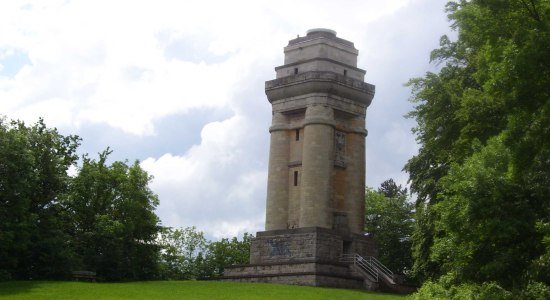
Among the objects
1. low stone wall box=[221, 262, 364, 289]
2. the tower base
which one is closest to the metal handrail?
the tower base

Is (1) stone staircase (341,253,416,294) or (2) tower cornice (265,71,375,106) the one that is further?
(2) tower cornice (265,71,375,106)

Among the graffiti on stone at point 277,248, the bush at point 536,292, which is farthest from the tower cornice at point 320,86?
the bush at point 536,292

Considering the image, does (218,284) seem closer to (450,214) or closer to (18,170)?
(18,170)

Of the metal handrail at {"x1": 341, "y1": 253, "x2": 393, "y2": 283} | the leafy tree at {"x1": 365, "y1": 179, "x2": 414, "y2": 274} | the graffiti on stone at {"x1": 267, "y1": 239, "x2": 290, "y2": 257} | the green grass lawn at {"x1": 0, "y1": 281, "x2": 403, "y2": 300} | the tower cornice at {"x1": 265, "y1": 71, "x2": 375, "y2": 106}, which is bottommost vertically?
the green grass lawn at {"x1": 0, "y1": 281, "x2": 403, "y2": 300}

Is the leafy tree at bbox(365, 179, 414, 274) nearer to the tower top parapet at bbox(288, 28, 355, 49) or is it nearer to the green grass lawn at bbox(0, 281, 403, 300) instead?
the tower top parapet at bbox(288, 28, 355, 49)

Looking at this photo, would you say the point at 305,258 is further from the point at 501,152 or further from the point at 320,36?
the point at 501,152

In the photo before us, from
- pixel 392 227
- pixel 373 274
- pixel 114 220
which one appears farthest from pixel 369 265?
pixel 392 227

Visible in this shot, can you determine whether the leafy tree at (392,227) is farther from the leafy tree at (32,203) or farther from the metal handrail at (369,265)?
the leafy tree at (32,203)

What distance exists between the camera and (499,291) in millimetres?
20297

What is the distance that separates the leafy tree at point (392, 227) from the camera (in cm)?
5197

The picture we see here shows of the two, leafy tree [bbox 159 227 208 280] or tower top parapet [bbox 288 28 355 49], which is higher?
tower top parapet [bbox 288 28 355 49]

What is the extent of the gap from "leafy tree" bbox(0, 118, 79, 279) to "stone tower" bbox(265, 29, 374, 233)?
11.4 meters

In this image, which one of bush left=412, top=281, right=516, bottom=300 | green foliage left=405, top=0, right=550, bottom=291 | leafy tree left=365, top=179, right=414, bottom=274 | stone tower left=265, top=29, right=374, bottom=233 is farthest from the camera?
leafy tree left=365, top=179, right=414, bottom=274

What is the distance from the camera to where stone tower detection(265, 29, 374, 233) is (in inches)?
1626
